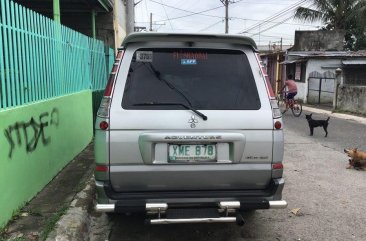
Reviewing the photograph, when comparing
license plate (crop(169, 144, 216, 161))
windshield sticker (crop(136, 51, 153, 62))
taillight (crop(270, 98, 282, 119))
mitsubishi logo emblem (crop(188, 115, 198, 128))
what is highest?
windshield sticker (crop(136, 51, 153, 62))

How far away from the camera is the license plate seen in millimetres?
3607

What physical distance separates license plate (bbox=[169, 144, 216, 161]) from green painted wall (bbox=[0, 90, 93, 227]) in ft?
5.76

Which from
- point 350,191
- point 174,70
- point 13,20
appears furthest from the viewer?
point 350,191

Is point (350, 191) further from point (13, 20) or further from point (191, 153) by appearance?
point (13, 20)

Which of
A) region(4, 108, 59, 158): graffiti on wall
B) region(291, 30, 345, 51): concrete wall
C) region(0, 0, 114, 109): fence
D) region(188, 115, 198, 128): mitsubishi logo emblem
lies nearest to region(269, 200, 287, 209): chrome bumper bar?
region(188, 115, 198, 128): mitsubishi logo emblem

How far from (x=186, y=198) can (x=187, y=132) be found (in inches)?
23.0

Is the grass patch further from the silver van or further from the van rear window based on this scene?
the van rear window

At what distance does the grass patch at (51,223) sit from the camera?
12.7 ft

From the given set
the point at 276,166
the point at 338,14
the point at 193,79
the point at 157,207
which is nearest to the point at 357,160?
the point at 276,166

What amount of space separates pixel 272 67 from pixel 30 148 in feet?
96.3

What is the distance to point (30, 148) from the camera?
496 cm

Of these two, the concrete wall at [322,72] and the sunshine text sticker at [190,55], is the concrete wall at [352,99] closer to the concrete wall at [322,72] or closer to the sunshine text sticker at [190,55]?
the concrete wall at [322,72]

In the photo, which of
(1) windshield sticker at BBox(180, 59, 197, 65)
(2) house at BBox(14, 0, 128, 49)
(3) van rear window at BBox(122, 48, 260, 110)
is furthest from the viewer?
(2) house at BBox(14, 0, 128, 49)

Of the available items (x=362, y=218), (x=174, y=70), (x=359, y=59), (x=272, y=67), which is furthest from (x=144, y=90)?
(x=272, y=67)
